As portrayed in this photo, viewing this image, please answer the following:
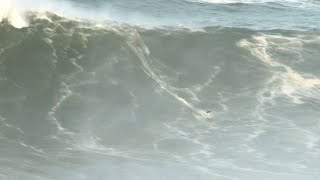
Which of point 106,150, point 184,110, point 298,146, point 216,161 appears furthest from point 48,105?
point 298,146

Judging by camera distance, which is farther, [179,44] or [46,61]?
[179,44]

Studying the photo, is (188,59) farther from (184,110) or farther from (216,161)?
(216,161)

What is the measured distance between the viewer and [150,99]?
39.0 feet

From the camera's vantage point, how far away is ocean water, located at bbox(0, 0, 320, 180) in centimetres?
973

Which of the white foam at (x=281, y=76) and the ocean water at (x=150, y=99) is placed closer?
the ocean water at (x=150, y=99)

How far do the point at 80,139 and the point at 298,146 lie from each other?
13.7 feet

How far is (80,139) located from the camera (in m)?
10.1

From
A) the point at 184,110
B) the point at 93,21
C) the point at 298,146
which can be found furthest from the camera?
the point at 93,21

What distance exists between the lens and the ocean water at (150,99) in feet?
31.9

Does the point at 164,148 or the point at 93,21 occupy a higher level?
the point at 93,21

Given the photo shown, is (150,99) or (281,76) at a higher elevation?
(281,76)

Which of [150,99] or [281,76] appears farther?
[281,76]

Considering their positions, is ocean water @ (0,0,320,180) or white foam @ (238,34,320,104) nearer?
ocean water @ (0,0,320,180)

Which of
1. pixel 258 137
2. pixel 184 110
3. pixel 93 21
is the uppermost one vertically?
pixel 93 21
